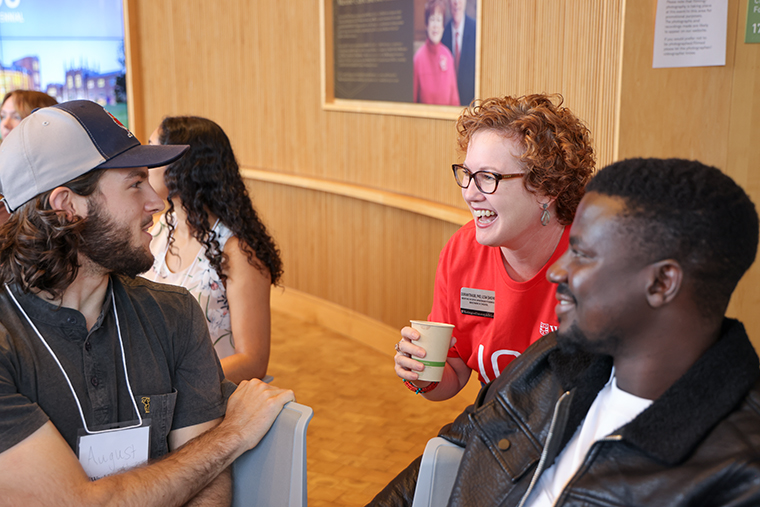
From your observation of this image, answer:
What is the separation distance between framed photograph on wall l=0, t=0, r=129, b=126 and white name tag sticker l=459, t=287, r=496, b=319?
204 inches

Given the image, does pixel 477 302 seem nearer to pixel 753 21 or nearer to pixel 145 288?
pixel 145 288

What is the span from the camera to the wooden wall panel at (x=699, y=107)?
8.20ft

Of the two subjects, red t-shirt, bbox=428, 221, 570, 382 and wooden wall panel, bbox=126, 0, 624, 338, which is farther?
wooden wall panel, bbox=126, 0, 624, 338

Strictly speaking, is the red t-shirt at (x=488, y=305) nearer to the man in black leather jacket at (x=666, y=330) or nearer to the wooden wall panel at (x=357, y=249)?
the man in black leather jacket at (x=666, y=330)

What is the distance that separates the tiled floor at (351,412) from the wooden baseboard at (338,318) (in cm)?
6

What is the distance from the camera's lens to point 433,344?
157cm

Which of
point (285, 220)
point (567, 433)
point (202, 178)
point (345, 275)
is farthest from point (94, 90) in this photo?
point (567, 433)

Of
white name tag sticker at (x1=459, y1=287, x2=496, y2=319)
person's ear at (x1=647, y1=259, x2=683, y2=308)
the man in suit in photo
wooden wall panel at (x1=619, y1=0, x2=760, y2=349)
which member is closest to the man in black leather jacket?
person's ear at (x1=647, y1=259, x2=683, y2=308)

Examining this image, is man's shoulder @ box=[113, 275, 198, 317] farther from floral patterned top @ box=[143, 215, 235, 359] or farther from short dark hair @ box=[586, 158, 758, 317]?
short dark hair @ box=[586, 158, 758, 317]

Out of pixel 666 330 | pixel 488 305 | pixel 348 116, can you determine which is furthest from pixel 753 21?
pixel 348 116

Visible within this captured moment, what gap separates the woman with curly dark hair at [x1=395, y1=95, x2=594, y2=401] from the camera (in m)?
1.80

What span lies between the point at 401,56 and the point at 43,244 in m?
3.22

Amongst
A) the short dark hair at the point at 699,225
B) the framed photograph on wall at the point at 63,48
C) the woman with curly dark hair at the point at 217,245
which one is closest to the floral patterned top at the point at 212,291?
the woman with curly dark hair at the point at 217,245

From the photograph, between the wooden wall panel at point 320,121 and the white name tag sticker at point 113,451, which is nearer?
the white name tag sticker at point 113,451
